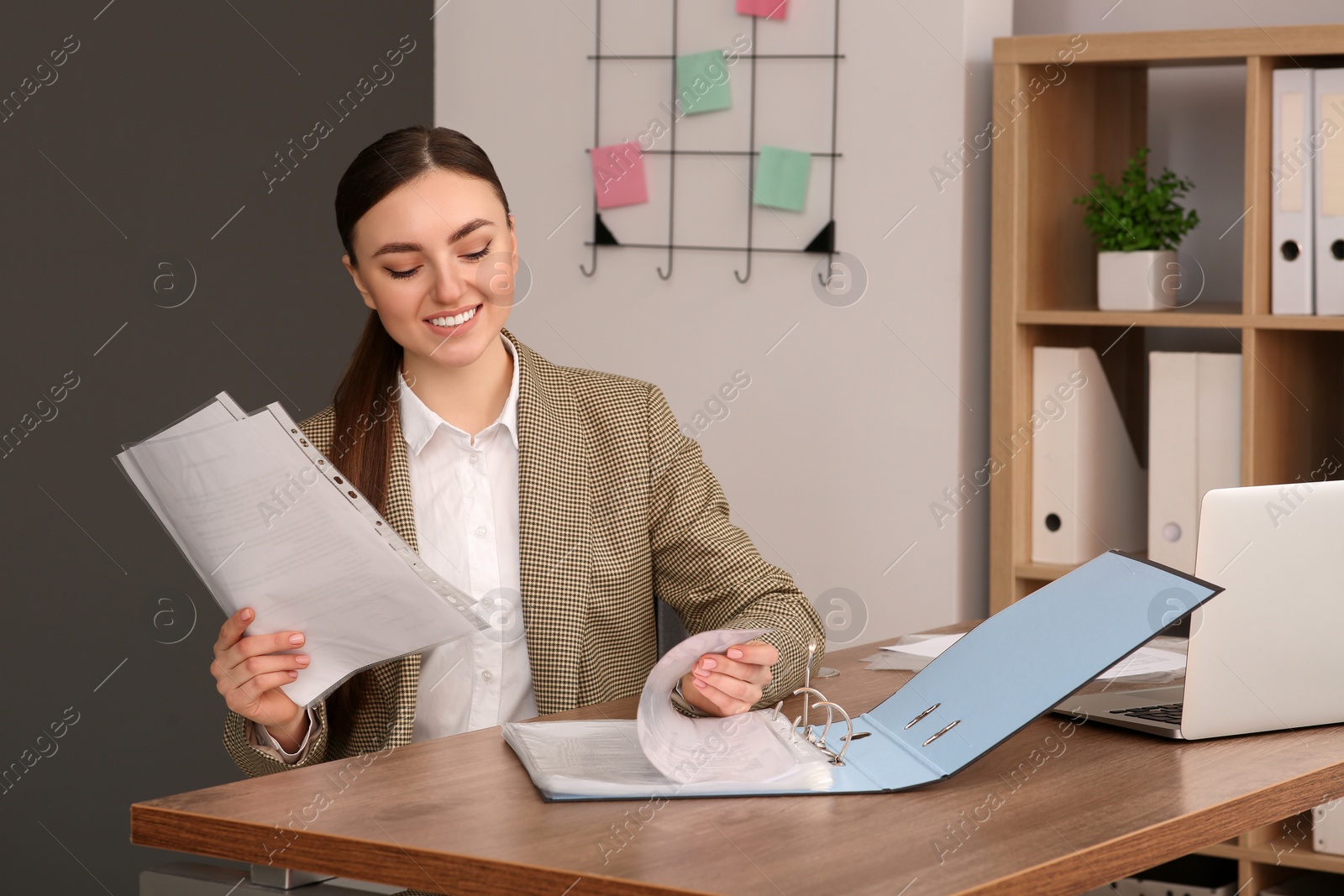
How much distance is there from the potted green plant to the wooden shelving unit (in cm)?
5

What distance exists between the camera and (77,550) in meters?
2.23

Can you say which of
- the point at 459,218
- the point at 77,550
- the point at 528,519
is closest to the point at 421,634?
the point at 528,519

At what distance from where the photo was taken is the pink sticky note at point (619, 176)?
290 cm

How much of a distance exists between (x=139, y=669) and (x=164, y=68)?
0.98 m

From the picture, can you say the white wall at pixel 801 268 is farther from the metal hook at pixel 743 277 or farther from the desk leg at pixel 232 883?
the desk leg at pixel 232 883

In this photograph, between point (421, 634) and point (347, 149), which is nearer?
point (421, 634)

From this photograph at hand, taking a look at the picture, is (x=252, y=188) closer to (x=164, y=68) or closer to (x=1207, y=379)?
(x=164, y=68)

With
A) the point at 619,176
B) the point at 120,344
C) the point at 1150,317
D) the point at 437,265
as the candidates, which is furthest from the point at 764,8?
the point at 437,265

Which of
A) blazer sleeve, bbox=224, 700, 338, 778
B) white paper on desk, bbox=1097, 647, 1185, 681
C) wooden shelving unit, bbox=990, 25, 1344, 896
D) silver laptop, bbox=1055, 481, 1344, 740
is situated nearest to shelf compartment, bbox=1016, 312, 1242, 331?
wooden shelving unit, bbox=990, 25, 1344, 896

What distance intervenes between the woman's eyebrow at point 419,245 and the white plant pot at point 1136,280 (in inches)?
54.1

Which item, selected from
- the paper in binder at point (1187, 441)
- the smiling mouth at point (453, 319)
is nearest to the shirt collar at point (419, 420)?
the smiling mouth at point (453, 319)

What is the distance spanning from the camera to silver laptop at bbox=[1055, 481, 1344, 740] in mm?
1266

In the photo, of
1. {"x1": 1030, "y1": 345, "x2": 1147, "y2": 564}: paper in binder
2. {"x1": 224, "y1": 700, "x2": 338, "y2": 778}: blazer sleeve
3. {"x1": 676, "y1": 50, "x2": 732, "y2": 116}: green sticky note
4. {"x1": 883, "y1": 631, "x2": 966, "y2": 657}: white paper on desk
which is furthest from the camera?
{"x1": 676, "y1": 50, "x2": 732, "y2": 116}: green sticky note

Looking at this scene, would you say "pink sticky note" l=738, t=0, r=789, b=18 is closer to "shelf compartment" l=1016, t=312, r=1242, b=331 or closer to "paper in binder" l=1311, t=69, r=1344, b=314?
"shelf compartment" l=1016, t=312, r=1242, b=331
